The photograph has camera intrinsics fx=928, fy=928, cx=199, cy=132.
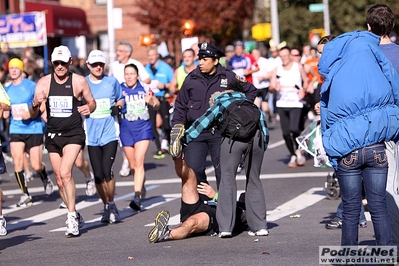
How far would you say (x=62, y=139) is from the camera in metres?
10.7

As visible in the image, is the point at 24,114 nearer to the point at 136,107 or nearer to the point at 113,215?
the point at 136,107

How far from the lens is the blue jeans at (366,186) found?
7.17 m

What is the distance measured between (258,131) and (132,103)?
424 centimetres

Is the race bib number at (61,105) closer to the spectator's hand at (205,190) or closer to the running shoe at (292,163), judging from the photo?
the spectator's hand at (205,190)

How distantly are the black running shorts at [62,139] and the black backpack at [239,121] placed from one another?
6.33ft

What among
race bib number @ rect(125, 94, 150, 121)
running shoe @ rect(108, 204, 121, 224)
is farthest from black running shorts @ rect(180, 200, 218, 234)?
race bib number @ rect(125, 94, 150, 121)

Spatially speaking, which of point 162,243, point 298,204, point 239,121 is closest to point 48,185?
point 298,204

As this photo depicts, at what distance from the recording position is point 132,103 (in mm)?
13742

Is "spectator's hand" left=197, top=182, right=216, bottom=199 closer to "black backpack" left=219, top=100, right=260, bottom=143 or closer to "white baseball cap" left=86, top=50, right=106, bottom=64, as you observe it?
"black backpack" left=219, top=100, right=260, bottom=143

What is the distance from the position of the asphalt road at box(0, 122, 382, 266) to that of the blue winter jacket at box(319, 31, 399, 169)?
56.3 inches

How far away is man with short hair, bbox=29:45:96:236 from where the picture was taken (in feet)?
34.8

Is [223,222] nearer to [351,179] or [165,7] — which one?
[351,179]

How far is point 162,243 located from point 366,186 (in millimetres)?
2879

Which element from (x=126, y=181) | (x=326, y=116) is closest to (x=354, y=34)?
(x=326, y=116)
